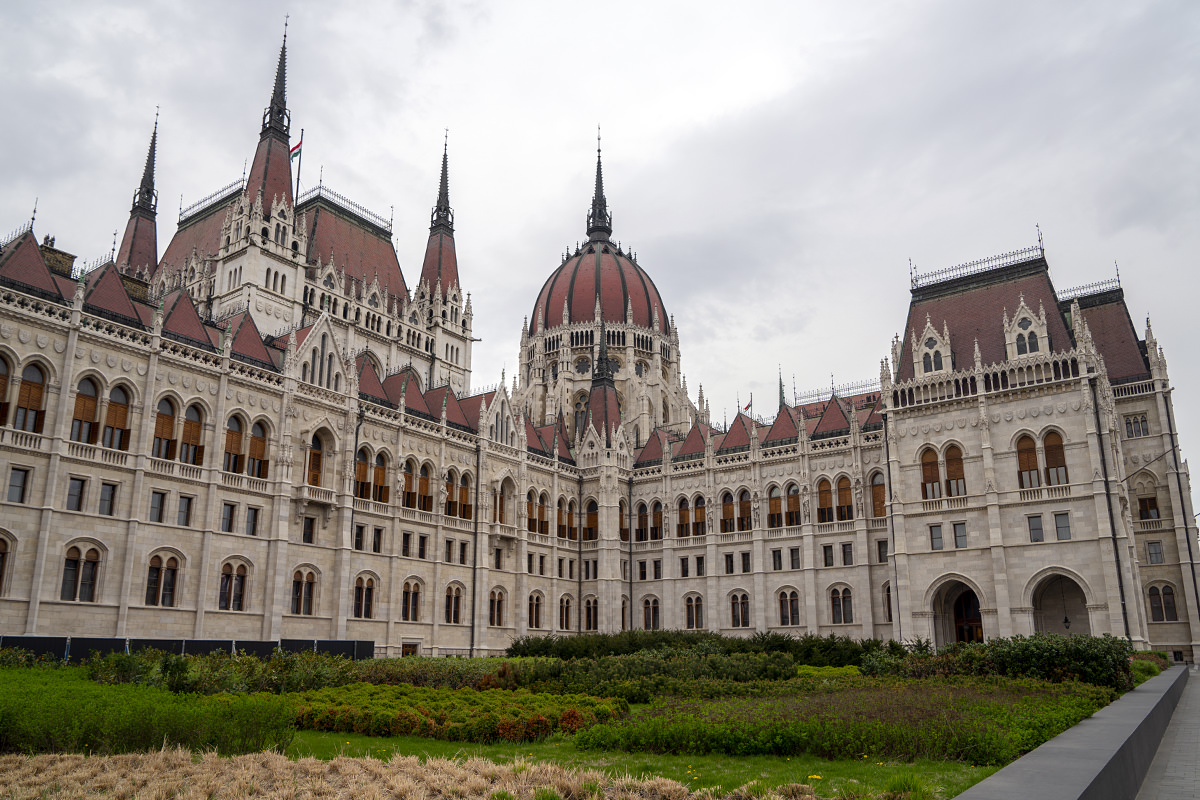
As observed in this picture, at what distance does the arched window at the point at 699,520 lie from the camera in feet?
196

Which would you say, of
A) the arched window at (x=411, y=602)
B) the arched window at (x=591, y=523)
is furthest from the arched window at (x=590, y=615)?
the arched window at (x=411, y=602)

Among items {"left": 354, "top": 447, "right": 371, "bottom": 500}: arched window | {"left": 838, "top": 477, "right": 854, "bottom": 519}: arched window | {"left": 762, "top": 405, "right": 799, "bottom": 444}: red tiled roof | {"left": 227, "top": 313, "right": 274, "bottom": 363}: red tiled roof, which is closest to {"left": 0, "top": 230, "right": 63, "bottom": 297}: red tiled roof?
{"left": 227, "top": 313, "right": 274, "bottom": 363}: red tiled roof

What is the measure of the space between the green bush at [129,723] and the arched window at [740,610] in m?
44.3

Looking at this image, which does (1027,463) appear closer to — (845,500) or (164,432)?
(845,500)

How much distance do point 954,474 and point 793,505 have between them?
1085 cm

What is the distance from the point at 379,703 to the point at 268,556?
921 inches

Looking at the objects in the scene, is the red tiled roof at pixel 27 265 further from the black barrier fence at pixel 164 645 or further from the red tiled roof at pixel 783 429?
the red tiled roof at pixel 783 429

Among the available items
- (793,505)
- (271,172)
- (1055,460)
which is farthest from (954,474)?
(271,172)

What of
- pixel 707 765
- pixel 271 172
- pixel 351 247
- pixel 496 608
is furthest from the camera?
pixel 351 247

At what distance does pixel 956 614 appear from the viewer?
161 feet

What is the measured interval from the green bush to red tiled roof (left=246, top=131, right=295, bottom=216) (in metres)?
46.4

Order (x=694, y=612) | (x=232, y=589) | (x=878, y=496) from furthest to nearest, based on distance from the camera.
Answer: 1. (x=694, y=612)
2. (x=878, y=496)
3. (x=232, y=589)

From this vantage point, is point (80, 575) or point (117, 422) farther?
point (117, 422)

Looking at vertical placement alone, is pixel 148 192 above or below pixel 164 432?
above
